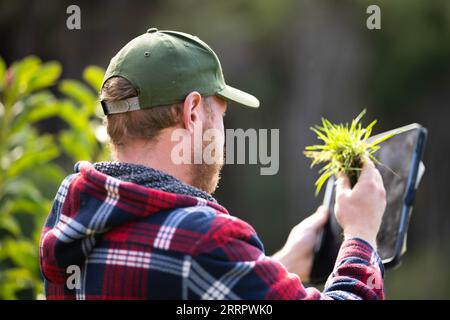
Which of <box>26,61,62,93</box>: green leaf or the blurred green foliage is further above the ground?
<box>26,61,62,93</box>: green leaf

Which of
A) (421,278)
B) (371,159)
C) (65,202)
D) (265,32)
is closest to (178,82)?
(65,202)

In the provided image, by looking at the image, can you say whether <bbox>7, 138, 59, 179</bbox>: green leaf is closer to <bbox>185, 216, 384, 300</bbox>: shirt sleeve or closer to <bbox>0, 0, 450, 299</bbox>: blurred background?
<bbox>185, 216, 384, 300</bbox>: shirt sleeve

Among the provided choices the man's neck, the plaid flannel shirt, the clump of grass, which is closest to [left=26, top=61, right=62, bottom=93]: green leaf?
the clump of grass

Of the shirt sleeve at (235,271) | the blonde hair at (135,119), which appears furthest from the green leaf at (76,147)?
the shirt sleeve at (235,271)

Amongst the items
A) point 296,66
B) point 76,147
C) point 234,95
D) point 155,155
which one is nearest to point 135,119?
point 155,155

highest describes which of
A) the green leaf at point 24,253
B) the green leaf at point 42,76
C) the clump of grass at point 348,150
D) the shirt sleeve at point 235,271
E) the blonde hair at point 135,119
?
the green leaf at point 42,76

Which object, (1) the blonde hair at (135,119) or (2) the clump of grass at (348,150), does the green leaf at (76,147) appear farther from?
(1) the blonde hair at (135,119)

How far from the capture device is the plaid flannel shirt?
5.91ft

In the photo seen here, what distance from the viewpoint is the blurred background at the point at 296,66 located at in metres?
11.7

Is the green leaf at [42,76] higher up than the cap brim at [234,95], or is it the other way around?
the green leaf at [42,76]

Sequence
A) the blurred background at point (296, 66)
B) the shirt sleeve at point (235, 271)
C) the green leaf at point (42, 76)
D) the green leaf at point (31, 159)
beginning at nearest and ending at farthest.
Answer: the shirt sleeve at point (235, 271) < the green leaf at point (31, 159) < the green leaf at point (42, 76) < the blurred background at point (296, 66)

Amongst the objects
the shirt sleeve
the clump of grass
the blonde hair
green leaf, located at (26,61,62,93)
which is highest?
green leaf, located at (26,61,62,93)

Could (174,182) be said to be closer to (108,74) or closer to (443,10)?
(108,74)
